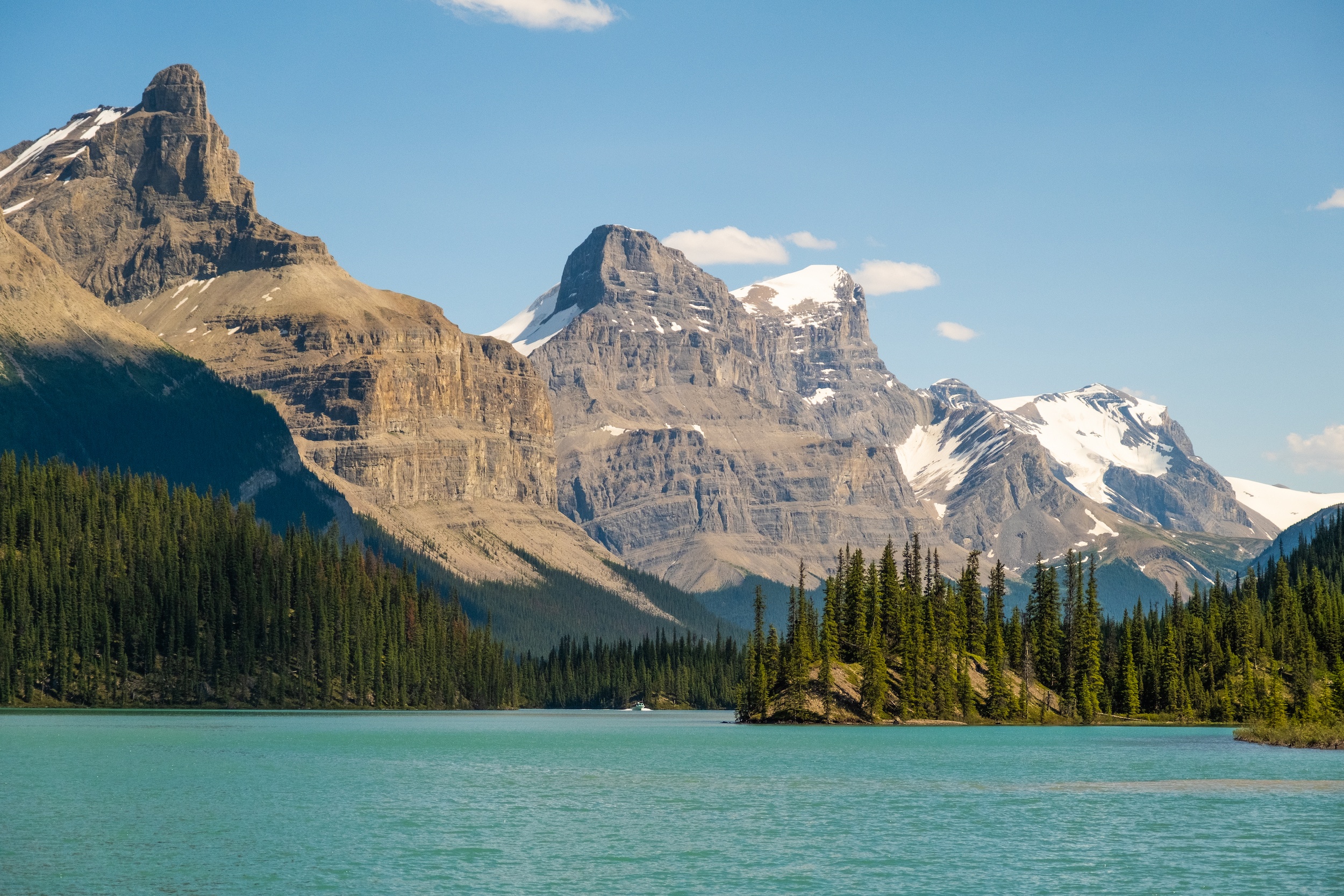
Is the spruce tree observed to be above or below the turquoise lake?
above

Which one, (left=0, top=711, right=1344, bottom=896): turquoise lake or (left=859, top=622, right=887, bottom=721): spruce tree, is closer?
(left=0, top=711, right=1344, bottom=896): turquoise lake

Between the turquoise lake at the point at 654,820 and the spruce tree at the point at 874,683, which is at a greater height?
the spruce tree at the point at 874,683

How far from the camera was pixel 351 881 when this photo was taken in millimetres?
58469

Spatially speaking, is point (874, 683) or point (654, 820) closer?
point (654, 820)

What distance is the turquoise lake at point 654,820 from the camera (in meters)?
59.9

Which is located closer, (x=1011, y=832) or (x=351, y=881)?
(x=351, y=881)

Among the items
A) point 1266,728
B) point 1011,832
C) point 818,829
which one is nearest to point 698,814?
point 818,829

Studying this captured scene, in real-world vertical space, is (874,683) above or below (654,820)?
above

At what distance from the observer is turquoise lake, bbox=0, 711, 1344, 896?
197 feet

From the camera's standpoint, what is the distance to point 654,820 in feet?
262

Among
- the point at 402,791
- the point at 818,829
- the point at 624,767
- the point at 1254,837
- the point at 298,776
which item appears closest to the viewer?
the point at 1254,837

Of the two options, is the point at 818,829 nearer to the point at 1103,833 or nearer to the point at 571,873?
the point at 1103,833

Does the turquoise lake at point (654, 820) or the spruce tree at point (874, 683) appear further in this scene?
the spruce tree at point (874, 683)

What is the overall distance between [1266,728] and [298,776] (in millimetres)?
103879
